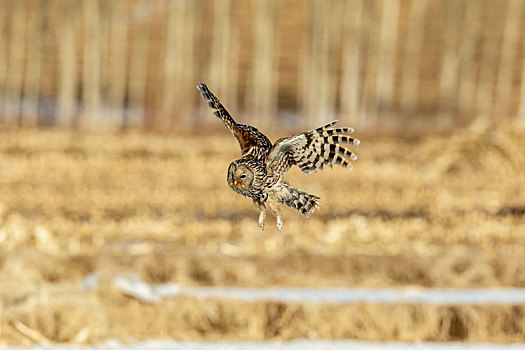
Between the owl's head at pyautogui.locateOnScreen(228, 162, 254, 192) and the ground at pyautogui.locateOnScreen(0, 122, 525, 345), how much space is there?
6831 millimetres

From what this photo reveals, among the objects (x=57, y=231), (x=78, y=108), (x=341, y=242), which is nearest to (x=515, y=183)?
(x=341, y=242)

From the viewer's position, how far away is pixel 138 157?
Answer: 72.8 ft

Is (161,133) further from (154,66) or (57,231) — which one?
(154,66)

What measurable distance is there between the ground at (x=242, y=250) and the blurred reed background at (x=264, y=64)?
16.2 m

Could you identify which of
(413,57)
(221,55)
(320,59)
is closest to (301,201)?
(320,59)

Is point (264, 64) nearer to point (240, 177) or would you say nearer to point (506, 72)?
point (506, 72)

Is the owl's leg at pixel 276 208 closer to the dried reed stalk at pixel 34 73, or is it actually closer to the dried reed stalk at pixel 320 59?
the dried reed stalk at pixel 320 59

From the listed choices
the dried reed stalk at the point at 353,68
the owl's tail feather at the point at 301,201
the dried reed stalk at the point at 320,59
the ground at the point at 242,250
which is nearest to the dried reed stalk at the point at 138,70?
the dried reed stalk at the point at 320,59

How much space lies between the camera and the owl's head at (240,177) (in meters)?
3.58

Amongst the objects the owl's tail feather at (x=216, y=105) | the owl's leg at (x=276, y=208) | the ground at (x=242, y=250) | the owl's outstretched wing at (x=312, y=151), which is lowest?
the ground at (x=242, y=250)

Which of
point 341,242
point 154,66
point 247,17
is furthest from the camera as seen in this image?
point 247,17

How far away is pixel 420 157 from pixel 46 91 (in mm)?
35794

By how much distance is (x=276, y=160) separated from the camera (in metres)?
3.89

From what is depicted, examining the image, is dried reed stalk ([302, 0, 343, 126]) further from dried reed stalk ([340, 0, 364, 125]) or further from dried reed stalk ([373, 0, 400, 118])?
dried reed stalk ([373, 0, 400, 118])
